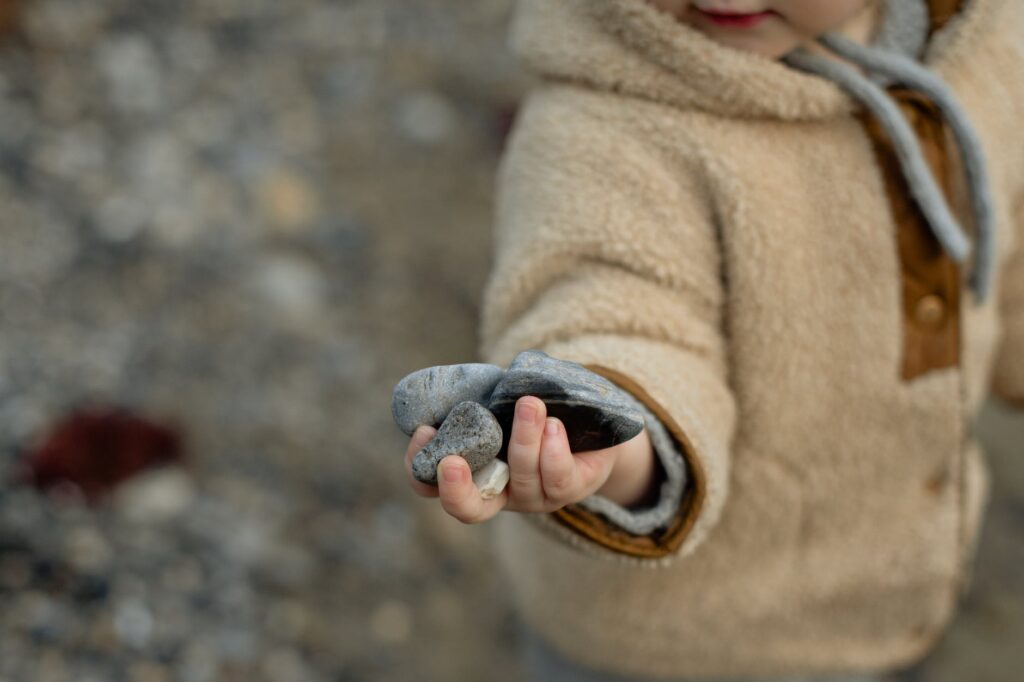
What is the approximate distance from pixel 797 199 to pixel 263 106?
2971mm

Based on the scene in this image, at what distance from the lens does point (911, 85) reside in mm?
1286

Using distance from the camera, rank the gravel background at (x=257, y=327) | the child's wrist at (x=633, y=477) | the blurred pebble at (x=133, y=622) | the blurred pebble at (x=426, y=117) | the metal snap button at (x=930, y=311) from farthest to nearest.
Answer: the blurred pebble at (x=426, y=117), the gravel background at (x=257, y=327), the blurred pebble at (x=133, y=622), the metal snap button at (x=930, y=311), the child's wrist at (x=633, y=477)

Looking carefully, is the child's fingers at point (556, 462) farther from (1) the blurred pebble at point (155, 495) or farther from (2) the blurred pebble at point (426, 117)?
(2) the blurred pebble at point (426, 117)

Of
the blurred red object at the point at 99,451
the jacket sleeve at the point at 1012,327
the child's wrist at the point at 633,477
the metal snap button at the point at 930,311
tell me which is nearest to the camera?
the child's wrist at the point at 633,477

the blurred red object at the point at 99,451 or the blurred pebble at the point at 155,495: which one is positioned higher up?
the blurred red object at the point at 99,451

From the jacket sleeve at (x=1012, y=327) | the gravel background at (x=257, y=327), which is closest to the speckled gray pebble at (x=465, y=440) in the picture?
the jacket sleeve at (x=1012, y=327)

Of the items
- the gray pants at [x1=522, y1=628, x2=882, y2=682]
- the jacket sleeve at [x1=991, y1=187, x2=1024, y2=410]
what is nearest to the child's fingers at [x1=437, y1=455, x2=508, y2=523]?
the gray pants at [x1=522, y1=628, x2=882, y2=682]

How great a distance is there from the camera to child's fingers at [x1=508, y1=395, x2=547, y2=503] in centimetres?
94

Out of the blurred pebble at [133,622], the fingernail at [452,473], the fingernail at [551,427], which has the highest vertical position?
the fingernail at [551,427]

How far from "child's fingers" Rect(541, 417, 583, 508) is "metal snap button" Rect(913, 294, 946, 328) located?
1.96ft

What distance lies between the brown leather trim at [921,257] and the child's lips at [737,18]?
0.20m

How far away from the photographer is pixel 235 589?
8.44 ft

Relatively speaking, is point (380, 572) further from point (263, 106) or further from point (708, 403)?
point (263, 106)

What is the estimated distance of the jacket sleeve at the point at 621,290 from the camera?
1.15m
